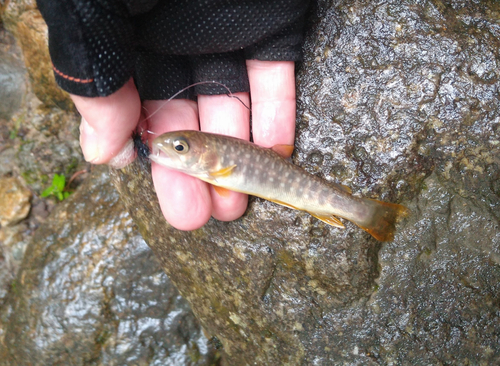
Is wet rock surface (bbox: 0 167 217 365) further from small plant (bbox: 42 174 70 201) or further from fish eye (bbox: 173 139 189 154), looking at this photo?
fish eye (bbox: 173 139 189 154)

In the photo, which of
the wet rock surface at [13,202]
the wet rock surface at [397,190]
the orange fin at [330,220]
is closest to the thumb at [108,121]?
the wet rock surface at [397,190]

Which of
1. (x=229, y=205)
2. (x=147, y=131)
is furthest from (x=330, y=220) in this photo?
(x=147, y=131)

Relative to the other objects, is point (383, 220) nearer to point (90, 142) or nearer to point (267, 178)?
point (267, 178)

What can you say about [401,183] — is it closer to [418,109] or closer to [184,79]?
[418,109]

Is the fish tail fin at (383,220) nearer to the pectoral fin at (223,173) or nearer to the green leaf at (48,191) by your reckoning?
the pectoral fin at (223,173)

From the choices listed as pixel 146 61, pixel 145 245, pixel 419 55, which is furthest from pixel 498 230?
pixel 145 245
